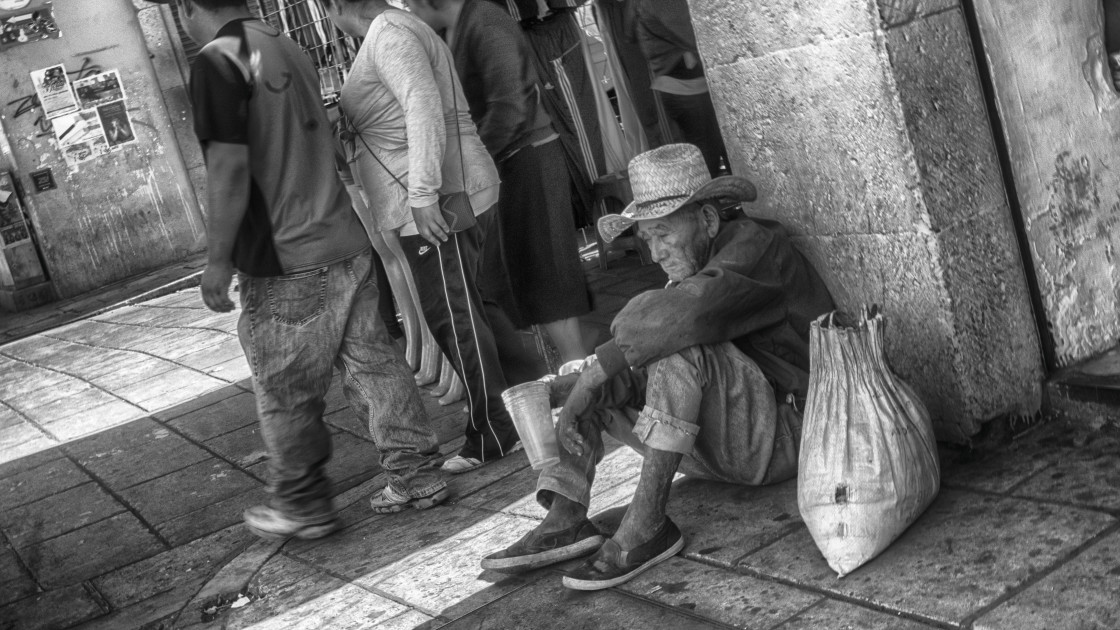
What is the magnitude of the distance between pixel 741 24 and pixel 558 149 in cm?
131

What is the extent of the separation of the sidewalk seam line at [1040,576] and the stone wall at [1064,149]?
846 millimetres

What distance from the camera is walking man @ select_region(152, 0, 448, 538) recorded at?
363cm

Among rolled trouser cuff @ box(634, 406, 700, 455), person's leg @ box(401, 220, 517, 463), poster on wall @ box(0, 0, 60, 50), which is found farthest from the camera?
poster on wall @ box(0, 0, 60, 50)

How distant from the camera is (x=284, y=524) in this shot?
3930 mm

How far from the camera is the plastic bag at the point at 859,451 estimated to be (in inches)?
106

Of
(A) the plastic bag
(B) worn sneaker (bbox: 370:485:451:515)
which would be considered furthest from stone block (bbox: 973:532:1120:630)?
(B) worn sneaker (bbox: 370:485:451:515)

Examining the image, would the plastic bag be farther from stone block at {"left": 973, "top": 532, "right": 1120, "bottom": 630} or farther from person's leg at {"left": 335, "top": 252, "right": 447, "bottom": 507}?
person's leg at {"left": 335, "top": 252, "right": 447, "bottom": 507}

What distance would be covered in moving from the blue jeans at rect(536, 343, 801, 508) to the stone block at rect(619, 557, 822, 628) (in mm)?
309

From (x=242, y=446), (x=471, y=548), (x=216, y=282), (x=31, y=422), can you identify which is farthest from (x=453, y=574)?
(x=31, y=422)

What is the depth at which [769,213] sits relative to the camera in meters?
3.55

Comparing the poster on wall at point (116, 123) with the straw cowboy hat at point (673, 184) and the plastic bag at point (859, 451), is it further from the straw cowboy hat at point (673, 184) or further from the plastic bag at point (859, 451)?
the plastic bag at point (859, 451)

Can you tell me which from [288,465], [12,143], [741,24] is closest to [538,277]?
[288,465]

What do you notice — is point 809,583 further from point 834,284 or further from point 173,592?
point 173,592

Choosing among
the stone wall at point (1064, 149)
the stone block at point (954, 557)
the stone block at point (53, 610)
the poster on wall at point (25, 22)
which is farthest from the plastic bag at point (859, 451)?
the poster on wall at point (25, 22)
